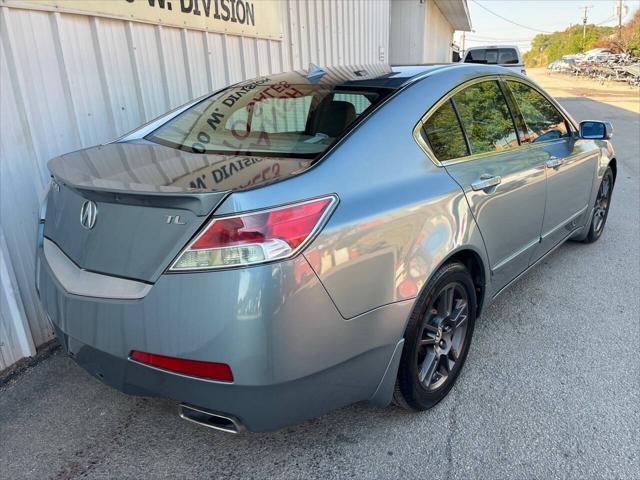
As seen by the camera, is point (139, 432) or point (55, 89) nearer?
Answer: point (139, 432)

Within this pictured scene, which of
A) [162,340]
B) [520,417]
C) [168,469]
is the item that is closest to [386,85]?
[162,340]

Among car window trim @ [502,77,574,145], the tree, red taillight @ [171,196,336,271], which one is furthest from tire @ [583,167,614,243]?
the tree

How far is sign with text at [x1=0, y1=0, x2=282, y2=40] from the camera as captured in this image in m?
3.22

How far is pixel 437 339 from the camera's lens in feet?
7.84

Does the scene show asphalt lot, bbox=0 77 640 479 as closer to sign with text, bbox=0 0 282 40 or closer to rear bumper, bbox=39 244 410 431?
rear bumper, bbox=39 244 410 431

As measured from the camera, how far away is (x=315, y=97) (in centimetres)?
253

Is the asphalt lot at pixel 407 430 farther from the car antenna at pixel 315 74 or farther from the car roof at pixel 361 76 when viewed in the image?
the car antenna at pixel 315 74

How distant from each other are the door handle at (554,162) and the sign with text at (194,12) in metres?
3.15

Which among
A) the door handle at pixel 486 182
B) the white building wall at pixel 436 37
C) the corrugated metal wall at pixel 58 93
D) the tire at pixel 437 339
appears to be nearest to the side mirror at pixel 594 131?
the door handle at pixel 486 182

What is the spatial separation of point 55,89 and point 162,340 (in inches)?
90.8

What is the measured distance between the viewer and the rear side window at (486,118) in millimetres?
2646

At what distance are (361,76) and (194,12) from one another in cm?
242

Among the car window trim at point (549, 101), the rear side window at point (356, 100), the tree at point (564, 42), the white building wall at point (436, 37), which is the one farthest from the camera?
the tree at point (564, 42)

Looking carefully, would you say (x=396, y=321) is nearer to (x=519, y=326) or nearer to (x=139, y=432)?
(x=139, y=432)
